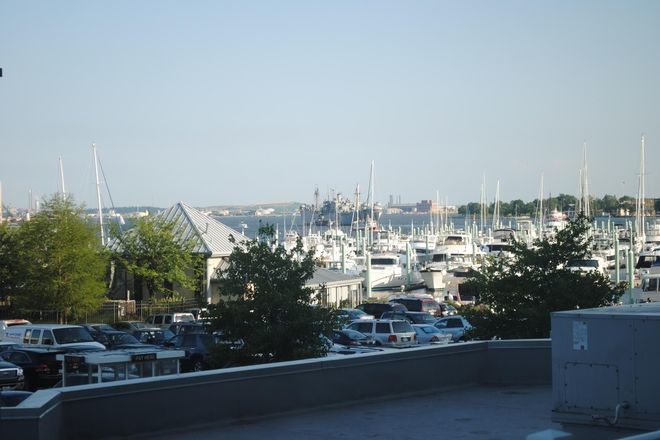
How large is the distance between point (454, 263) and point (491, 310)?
6643cm

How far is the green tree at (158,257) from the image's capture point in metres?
51.6

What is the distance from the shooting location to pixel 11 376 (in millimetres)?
23953

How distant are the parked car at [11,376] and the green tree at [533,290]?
11.4m

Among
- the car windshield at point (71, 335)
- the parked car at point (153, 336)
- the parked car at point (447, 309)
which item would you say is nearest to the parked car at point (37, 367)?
the car windshield at point (71, 335)

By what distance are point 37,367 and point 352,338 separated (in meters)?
12.2

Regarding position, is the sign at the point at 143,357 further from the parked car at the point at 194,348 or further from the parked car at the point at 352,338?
the parked car at the point at 352,338

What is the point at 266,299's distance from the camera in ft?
74.5

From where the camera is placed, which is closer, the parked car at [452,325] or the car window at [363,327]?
the car window at [363,327]

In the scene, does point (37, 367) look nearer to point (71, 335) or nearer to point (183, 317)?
point (71, 335)

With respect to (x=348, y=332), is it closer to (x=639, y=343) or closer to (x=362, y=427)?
(x=362, y=427)

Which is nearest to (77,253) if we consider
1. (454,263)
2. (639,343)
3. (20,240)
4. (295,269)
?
(20,240)

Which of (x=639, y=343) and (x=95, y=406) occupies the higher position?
(x=639, y=343)

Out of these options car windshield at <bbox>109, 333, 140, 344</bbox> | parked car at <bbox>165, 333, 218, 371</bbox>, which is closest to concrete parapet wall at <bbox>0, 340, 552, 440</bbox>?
parked car at <bbox>165, 333, 218, 371</bbox>

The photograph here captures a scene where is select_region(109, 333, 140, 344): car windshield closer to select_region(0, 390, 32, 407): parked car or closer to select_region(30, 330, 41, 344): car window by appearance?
select_region(30, 330, 41, 344): car window
